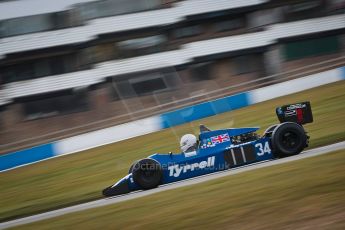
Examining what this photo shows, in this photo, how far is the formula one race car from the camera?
936cm

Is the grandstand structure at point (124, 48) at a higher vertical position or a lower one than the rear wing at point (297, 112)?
higher

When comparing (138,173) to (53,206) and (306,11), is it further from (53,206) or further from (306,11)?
(306,11)

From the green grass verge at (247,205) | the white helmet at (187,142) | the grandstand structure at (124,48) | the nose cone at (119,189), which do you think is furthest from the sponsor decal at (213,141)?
the grandstand structure at (124,48)

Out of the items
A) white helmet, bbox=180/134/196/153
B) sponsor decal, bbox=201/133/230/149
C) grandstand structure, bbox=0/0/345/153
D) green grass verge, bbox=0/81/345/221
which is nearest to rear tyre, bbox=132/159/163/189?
white helmet, bbox=180/134/196/153

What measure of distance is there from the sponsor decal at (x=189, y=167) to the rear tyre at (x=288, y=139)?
1067 millimetres

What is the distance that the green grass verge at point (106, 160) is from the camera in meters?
11.2

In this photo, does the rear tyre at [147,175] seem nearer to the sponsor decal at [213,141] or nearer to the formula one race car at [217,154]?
the formula one race car at [217,154]

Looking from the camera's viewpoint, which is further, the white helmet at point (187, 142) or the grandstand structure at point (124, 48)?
the grandstand structure at point (124, 48)

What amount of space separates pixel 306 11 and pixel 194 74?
7.09 m

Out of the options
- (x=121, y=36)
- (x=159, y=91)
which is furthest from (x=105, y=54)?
(x=159, y=91)

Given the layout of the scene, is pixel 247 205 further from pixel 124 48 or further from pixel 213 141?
pixel 124 48

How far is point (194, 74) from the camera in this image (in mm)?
27516

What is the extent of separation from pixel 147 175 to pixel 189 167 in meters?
0.71

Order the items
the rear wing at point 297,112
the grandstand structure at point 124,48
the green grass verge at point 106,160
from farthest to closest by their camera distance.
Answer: the grandstand structure at point 124,48, the green grass verge at point 106,160, the rear wing at point 297,112
